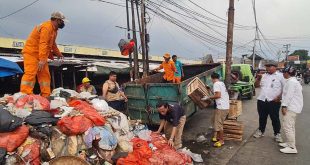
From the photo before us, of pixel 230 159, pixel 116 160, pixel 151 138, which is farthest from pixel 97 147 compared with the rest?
pixel 230 159

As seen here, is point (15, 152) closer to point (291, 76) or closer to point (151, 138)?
point (151, 138)

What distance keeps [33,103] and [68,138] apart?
1192 mm

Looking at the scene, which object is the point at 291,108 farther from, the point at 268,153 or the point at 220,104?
the point at 220,104

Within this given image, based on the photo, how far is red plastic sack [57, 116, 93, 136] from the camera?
4.77 metres

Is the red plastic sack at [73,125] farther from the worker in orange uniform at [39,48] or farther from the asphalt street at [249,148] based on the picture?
the asphalt street at [249,148]

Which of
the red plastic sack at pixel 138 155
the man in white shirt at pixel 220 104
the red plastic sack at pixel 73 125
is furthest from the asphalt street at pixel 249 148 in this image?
the red plastic sack at pixel 73 125

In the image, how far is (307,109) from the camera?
1154cm

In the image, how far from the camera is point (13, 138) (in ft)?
14.4

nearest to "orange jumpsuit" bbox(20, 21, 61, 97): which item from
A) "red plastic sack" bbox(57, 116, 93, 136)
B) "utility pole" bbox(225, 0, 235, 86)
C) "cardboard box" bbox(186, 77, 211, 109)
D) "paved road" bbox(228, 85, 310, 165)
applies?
"red plastic sack" bbox(57, 116, 93, 136)

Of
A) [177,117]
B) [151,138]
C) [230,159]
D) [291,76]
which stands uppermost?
[291,76]

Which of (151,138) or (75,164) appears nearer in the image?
(75,164)

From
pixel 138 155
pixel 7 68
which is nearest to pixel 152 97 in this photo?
pixel 138 155

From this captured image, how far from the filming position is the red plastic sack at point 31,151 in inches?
173

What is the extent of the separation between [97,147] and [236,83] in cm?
1007
